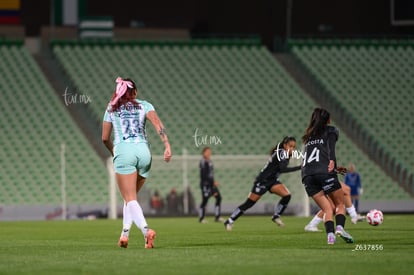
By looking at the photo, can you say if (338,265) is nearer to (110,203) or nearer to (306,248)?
(306,248)

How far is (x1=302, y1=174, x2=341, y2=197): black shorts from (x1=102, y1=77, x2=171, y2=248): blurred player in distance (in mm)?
2357

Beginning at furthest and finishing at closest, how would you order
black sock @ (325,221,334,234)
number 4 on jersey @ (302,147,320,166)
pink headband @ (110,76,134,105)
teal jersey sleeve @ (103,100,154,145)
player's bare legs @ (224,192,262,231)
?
player's bare legs @ (224,192,262,231) < number 4 on jersey @ (302,147,320,166) < black sock @ (325,221,334,234) < pink headband @ (110,76,134,105) < teal jersey sleeve @ (103,100,154,145)

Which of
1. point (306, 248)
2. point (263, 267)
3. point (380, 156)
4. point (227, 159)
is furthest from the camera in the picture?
point (380, 156)

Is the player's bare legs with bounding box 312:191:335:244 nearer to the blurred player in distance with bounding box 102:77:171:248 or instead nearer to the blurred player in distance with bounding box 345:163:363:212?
the blurred player in distance with bounding box 102:77:171:248

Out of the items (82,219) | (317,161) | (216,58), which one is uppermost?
(216,58)

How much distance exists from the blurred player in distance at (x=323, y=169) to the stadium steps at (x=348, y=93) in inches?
814

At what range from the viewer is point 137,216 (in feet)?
43.3

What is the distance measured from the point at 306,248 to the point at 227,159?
2044cm

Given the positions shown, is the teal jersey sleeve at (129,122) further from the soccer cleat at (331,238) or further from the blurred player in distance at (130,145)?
the soccer cleat at (331,238)

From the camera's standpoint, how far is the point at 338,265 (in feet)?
33.3

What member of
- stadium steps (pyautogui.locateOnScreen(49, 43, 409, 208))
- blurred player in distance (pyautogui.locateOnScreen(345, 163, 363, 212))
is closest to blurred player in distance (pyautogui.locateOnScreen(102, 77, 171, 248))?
blurred player in distance (pyautogui.locateOnScreen(345, 163, 363, 212))

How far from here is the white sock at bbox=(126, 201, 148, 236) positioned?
13.2m

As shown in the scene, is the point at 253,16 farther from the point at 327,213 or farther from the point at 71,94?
the point at 327,213

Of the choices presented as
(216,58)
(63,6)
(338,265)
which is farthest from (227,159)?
(338,265)
